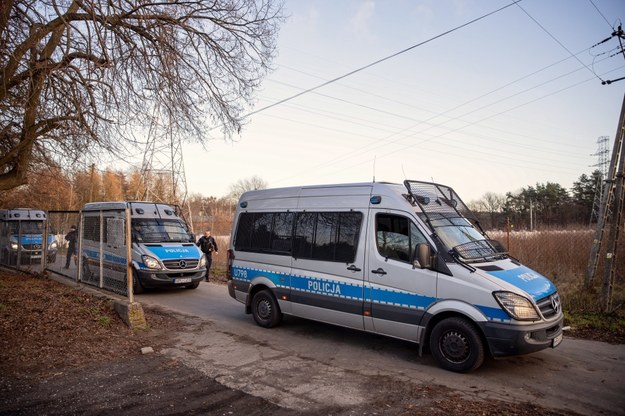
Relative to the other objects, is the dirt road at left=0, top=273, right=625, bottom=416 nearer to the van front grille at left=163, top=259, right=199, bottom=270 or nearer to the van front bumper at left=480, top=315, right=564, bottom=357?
the van front bumper at left=480, top=315, right=564, bottom=357

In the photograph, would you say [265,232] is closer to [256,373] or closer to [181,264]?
[256,373]

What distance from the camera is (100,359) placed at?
19.1 feet

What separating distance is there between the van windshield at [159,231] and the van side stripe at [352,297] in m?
5.00

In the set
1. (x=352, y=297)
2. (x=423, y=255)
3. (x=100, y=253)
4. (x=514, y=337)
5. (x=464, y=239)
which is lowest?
(x=514, y=337)

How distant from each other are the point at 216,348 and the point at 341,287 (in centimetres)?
221

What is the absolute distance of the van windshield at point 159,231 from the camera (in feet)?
37.7

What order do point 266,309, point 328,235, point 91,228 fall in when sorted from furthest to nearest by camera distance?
point 91,228 < point 266,309 < point 328,235

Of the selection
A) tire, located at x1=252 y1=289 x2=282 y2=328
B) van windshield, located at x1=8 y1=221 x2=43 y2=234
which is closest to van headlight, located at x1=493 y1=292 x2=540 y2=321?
tire, located at x1=252 y1=289 x2=282 y2=328

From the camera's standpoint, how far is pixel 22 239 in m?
13.3

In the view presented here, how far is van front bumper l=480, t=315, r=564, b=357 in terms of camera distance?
5.00m

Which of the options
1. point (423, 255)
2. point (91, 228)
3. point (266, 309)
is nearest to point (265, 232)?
point (266, 309)

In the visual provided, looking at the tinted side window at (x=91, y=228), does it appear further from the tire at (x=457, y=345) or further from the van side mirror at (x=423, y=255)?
the tire at (x=457, y=345)

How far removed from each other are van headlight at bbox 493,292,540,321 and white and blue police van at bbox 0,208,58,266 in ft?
38.5

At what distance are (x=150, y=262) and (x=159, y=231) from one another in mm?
1279
